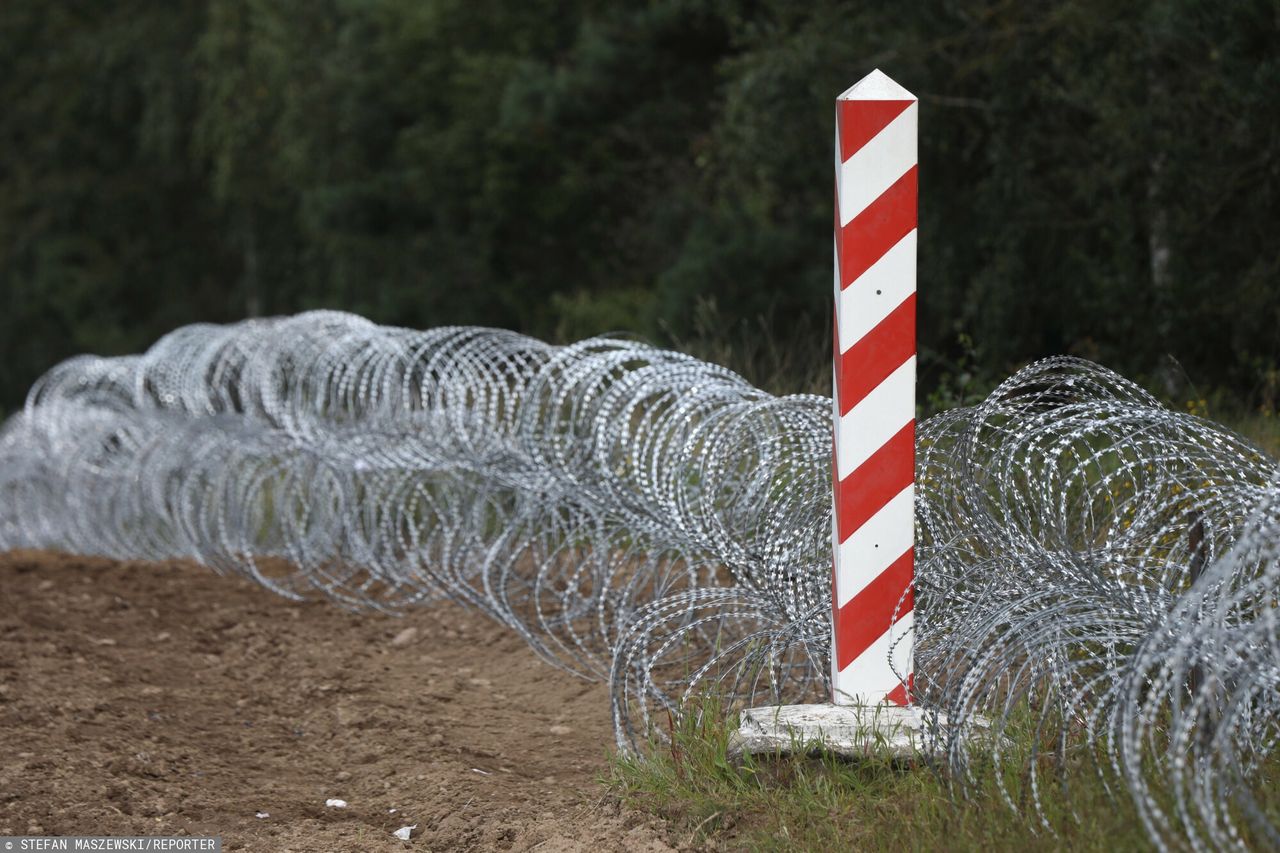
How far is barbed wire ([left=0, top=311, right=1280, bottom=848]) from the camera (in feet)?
12.1

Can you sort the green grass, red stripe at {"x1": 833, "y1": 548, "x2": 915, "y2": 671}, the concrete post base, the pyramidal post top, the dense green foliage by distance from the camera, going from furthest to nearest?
the dense green foliage < red stripe at {"x1": 833, "y1": 548, "x2": 915, "y2": 671} < the pyramidal post top < the concrete post base < the green grass

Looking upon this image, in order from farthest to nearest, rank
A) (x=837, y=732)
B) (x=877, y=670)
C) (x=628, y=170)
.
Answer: (x=628, y=170), (x=877, y=670), (x=837, y=732)

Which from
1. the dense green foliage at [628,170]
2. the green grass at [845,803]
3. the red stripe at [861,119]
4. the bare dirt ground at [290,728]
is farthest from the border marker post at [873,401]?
the dense green foliage at [628,170]

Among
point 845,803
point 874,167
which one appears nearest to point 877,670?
point 845,803

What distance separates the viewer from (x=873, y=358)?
4375 mm

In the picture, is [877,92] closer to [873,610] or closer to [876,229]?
[876,229]

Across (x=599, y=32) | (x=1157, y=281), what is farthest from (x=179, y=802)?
(x=599, y=32)

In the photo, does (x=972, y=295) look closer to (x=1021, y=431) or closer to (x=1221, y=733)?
(x=1021, y=431)

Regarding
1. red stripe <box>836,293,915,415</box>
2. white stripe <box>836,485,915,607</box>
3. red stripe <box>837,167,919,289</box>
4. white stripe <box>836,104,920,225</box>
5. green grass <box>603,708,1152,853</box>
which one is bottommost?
green grass <box>603,708,1152,853</box>

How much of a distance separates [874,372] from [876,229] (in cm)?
42

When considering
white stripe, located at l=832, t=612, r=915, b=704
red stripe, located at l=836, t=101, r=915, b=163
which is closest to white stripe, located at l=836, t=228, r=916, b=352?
red stripe, located at l=836, t=101, r=915, b=163

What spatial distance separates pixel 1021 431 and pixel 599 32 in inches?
708

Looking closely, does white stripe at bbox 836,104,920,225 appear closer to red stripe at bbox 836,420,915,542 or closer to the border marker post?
the border marker post

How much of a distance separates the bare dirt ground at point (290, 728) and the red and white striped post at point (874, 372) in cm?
90
